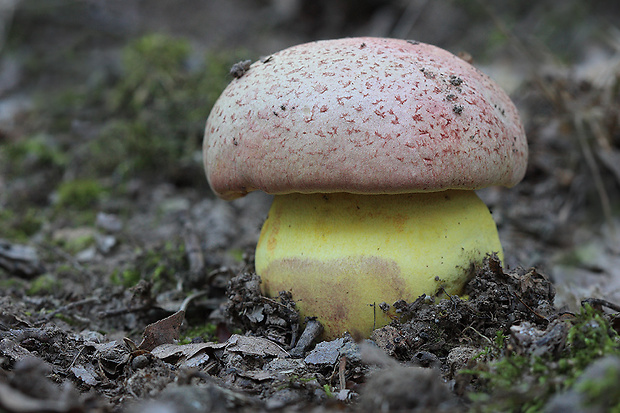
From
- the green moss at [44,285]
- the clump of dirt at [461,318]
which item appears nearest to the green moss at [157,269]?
the green moss at [44,285]

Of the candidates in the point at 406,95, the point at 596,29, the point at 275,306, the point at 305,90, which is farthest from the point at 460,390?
the point at 596,29

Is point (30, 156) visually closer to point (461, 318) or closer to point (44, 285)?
point (44, 285)

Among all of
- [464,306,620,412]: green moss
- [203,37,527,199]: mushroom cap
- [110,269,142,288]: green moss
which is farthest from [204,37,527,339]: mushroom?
[110,269,142,288]: green moss

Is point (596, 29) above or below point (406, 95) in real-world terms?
above

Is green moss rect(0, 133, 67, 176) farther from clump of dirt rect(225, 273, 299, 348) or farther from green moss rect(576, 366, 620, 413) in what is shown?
green moss rect(576, 366, 620, 413)

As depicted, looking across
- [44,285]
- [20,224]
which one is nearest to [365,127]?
[44,285]

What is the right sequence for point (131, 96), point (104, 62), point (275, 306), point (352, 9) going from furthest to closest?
point (352, 9) < point (104, 62) < point (131, 96) < point (275, 306)

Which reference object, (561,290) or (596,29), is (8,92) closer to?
(561,290)
